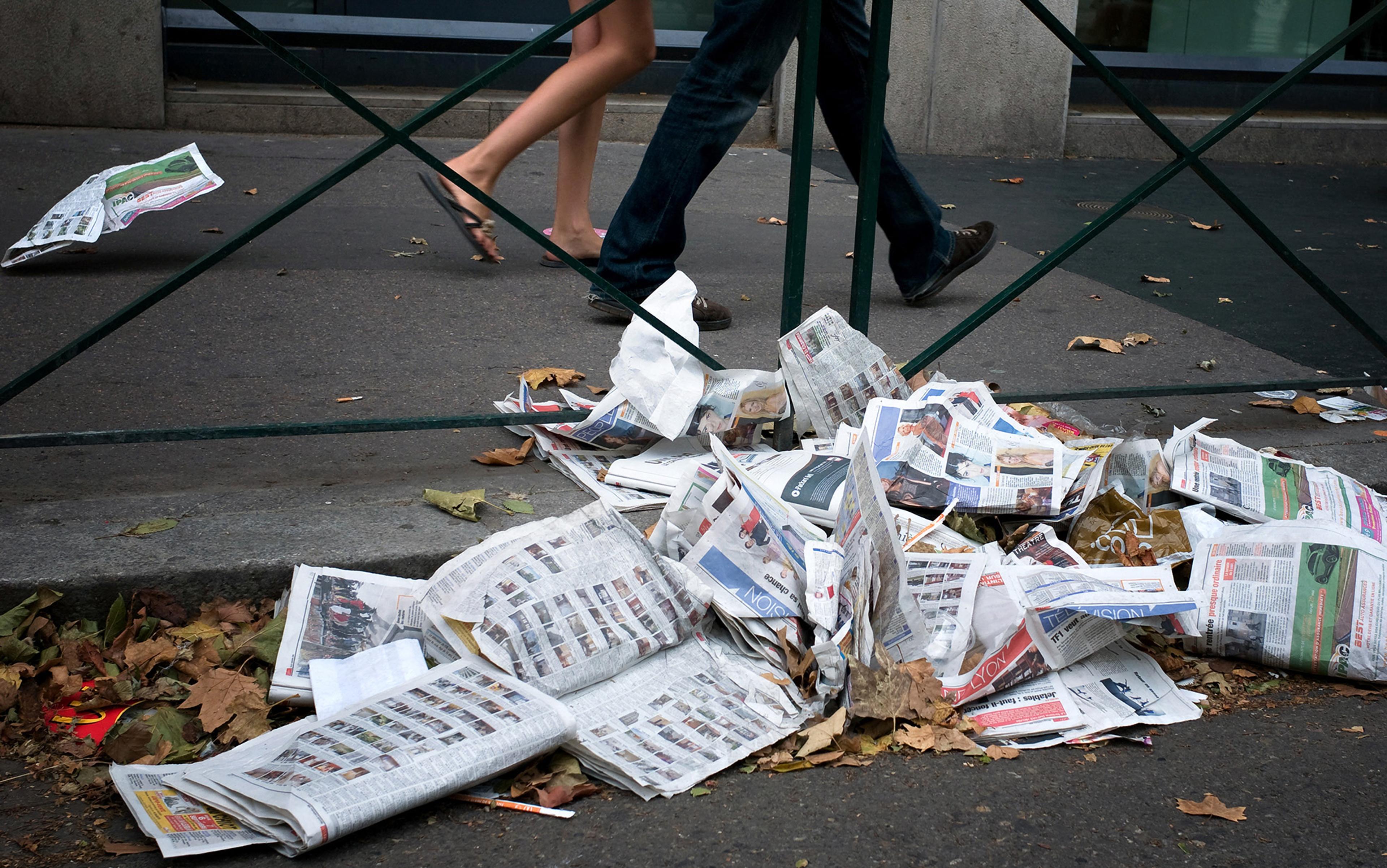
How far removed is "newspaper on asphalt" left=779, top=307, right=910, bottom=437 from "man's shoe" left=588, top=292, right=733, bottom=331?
92 cm

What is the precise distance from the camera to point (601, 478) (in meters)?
2.43

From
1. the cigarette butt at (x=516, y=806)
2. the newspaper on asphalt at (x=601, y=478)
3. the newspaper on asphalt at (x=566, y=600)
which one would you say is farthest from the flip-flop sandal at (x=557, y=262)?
the cigarette butt at (x=516, y=806)

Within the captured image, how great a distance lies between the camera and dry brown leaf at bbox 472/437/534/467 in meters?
2.52

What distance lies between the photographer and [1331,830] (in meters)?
1.63

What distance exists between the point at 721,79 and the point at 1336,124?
742cm

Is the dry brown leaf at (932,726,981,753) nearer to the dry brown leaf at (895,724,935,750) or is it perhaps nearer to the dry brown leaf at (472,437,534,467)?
the dry brown leaf at (895,724,935,750)

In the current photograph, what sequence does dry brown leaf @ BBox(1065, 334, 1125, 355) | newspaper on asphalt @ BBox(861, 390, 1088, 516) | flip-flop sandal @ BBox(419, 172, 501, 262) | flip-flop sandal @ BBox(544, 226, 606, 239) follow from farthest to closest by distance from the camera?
flip-flop sandal @ BBox(544, 226, 606, 239) < dry brown leaf @ BBox(1065, 334, 1125, 355) < flip-flop sandal @ BBox(419, 172, 501, 262) < newspaper on asphalt @ BBox(861, 390, 1088, 516)

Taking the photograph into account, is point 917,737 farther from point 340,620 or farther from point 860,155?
point 860,155

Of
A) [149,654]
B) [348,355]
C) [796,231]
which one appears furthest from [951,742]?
[348,355]

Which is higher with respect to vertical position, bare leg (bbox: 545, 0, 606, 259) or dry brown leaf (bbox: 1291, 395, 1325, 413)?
bare leg (bbox: 545, 0, 606, 259)

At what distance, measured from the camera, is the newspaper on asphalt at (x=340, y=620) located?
6.04 feet

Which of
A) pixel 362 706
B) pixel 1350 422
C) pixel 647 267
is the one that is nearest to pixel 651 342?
pixel 647 267

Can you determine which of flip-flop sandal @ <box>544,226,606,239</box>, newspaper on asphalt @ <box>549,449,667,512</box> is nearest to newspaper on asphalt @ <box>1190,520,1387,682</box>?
newspaper on asphalt @ <box>549,449,667,512</box>

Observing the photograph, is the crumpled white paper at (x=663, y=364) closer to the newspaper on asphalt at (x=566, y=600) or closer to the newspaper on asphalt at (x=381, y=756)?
the newspaper on asphalt at (x=566, y=600)
